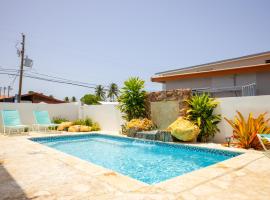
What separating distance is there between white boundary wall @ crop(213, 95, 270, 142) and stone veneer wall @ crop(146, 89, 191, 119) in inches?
70.8

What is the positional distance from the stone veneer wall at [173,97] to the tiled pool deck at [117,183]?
226 inches

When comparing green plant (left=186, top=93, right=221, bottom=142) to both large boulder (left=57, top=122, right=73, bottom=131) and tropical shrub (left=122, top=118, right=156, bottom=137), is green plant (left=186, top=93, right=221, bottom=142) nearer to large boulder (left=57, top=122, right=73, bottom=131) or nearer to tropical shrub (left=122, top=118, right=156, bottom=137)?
tropical shrub (left=122, top=118, right=156, bottom=137)

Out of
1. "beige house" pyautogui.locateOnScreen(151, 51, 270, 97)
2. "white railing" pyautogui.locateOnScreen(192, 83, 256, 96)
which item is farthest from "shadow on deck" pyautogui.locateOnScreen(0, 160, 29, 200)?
"beige house" pyautogui.locateOnScreen(151, 51, 270, 97)

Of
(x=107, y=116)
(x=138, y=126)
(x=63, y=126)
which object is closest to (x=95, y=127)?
(x=107, y=116)

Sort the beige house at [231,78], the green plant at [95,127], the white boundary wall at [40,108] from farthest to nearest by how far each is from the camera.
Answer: the green plant at [95,127]
the white boundary wall at [40,108]
the beige house at [231,78]

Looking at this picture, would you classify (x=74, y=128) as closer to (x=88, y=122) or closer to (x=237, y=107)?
(x=88, y=122)

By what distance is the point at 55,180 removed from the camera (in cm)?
405

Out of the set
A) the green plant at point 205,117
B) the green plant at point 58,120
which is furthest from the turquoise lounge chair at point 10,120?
the green plant at point 205,117

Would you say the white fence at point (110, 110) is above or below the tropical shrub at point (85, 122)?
above

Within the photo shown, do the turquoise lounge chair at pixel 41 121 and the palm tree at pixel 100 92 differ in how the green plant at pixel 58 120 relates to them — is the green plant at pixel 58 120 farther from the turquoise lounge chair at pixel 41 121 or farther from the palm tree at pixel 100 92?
the palm tree at pixel 100 92

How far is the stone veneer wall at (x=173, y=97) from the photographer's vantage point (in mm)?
10922

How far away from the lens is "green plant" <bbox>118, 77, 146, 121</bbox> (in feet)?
42.3

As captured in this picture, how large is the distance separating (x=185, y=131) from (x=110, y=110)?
7.06m

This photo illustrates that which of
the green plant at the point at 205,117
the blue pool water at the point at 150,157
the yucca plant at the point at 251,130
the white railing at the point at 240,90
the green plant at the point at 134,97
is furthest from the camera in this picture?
the green plant at the point at 134,97
